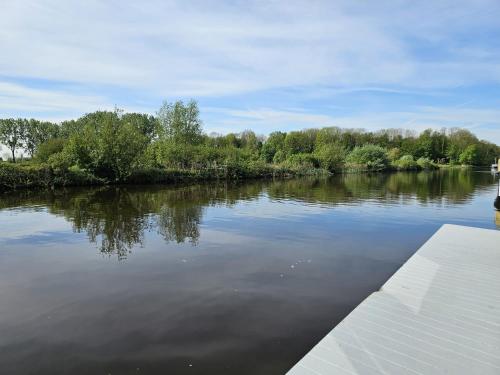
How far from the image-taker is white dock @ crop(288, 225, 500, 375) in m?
3.55

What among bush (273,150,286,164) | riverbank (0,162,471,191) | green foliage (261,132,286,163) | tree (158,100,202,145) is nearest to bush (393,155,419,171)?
green foliage (261,132,286,163)

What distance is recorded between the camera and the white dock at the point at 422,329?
11.6 feet

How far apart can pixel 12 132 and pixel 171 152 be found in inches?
877

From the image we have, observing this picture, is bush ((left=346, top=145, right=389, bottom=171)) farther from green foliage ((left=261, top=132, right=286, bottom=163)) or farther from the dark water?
the dark water

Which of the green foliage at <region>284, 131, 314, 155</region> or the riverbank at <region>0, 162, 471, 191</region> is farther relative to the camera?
the green foliage at <region>284, 131, 314, 155</region>

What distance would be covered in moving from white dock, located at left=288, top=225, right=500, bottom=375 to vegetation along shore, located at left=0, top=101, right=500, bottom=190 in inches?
1010

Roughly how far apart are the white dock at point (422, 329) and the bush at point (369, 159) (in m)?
55.6

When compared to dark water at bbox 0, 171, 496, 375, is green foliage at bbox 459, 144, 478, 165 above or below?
above

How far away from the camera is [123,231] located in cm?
1178

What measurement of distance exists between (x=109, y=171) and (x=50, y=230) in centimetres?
1891

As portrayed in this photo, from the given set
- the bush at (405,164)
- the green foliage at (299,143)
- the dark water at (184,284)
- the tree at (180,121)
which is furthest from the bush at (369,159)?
the dark water at (184,284)

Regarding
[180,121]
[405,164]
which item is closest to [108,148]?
[180,121]

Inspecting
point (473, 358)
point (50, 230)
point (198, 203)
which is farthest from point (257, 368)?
point (198, 203)

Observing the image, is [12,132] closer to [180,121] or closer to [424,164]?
[180,121]
